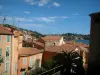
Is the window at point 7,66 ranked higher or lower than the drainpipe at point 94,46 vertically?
lower

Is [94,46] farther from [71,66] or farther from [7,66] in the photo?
[7,66]

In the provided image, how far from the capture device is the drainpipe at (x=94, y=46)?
43.0ft

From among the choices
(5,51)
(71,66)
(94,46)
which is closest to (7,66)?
(5,51)

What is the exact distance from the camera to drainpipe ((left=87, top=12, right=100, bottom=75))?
1309 centimetres

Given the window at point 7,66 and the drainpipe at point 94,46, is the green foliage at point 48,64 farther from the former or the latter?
the drainpipe at point 94,46

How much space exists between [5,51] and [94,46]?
22.7 meters

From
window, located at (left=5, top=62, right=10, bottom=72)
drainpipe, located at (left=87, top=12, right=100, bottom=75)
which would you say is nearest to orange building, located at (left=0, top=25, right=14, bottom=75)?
window, located at (left=5, top=62, right=10, bottom=72)

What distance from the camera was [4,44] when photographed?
32844 mm

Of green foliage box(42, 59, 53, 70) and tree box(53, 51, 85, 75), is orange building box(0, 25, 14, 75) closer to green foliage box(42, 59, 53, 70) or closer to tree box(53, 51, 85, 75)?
green foliage box(42, 59, 53, 70)

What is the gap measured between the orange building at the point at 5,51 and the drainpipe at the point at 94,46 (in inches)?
841

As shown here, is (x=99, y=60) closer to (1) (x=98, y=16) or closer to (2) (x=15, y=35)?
(1) (x=98, y=16)

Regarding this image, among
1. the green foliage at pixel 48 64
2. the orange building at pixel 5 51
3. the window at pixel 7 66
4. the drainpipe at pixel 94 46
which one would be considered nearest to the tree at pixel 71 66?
the drainpipe at pixel 94 46

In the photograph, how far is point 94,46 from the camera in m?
13.4

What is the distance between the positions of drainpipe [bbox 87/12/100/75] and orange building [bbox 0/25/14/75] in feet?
70.1
